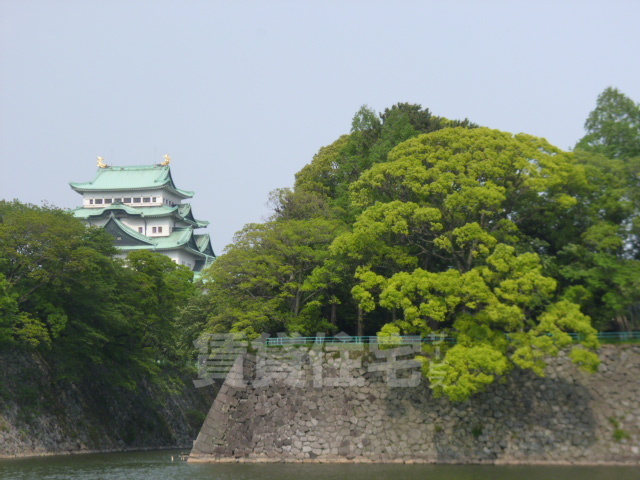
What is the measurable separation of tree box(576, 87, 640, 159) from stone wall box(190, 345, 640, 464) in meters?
8.18

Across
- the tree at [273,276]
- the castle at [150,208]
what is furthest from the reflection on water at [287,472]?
the castle at [150,208]

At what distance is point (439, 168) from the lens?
30.5 m

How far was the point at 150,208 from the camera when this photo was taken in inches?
3167

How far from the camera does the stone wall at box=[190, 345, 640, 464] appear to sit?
90.2 feet

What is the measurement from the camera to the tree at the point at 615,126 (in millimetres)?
31578

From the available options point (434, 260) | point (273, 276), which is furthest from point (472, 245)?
point (273, 276)

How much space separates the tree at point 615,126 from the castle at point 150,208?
50.0 m

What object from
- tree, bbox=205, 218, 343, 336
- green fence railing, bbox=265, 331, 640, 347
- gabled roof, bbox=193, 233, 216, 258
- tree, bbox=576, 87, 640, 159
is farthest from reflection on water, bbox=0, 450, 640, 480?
gabled roof, bbox=193, 233, 216, 258

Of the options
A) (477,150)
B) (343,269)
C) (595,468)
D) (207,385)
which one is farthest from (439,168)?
(207,385)

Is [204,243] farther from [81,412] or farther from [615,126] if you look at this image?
[615,126]

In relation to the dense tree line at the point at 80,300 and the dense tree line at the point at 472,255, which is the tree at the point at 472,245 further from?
the dense tree line at the point at 80,300

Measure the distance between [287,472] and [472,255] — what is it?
33.1ft

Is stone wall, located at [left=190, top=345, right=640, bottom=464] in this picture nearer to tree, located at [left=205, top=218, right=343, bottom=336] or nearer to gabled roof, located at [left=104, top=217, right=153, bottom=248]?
tree, located at [left=205, top=218, right=343, bottom=336]

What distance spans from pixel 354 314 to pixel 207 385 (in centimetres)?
2150
